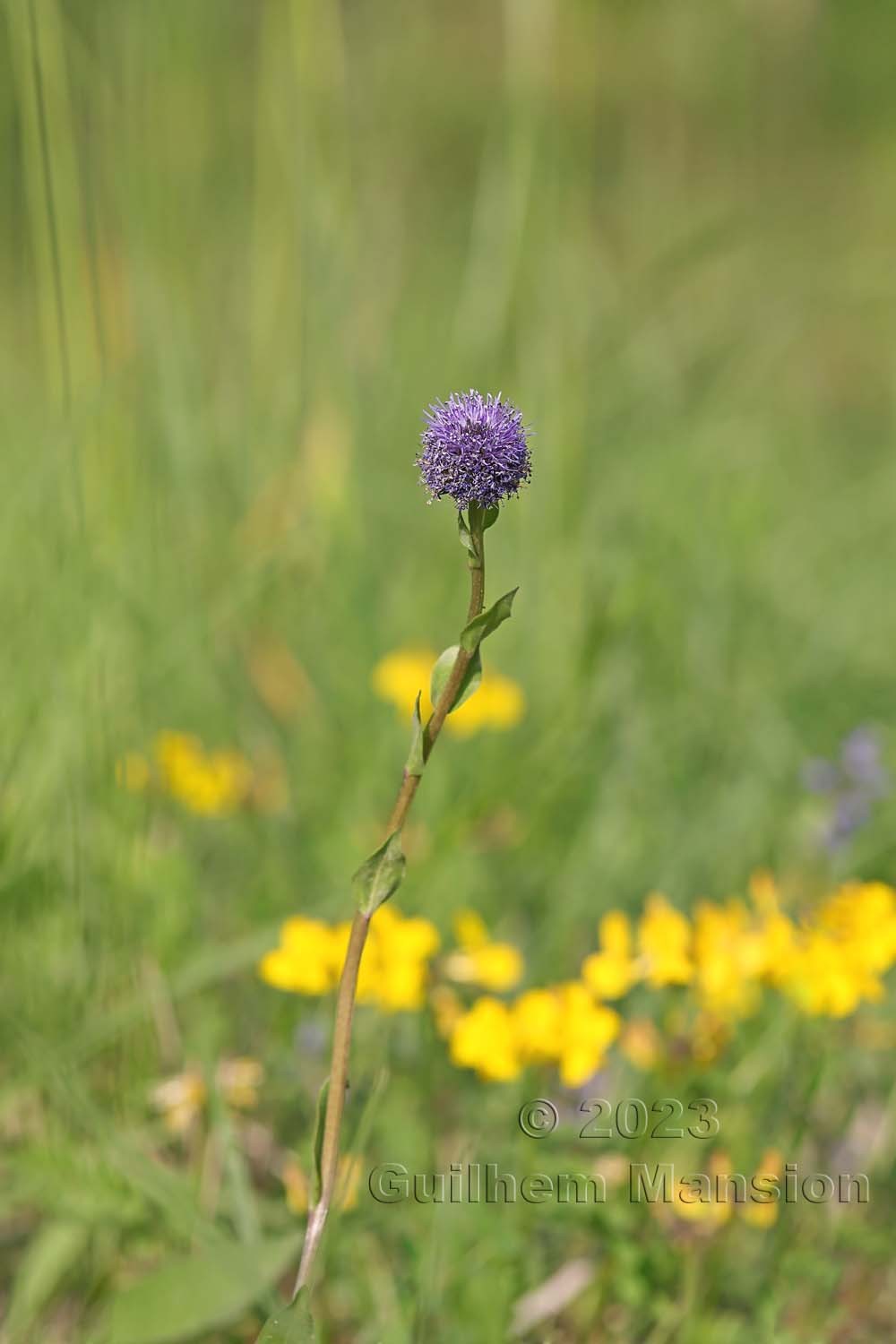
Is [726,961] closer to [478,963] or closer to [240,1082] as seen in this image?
[478,963]

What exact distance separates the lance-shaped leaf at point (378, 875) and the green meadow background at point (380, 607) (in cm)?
11

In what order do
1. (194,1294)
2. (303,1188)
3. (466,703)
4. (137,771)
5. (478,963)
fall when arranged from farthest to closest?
(466,703) < (137,771) < (478,963) < (303,1188) < (194,1294)

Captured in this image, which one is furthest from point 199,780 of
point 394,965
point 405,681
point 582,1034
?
point 582,1034

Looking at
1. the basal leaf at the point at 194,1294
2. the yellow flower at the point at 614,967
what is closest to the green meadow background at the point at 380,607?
the basal leaf at the point at 194,1294

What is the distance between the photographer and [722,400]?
7.22ft

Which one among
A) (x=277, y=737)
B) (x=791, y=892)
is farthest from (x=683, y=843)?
(x=277, y=737)

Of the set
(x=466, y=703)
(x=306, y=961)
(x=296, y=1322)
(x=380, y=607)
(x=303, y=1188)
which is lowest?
(x=296, y=1322)

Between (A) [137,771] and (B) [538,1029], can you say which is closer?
(B) [538,1029]

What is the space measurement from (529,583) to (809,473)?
1.09 m

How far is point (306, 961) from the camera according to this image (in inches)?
32.9

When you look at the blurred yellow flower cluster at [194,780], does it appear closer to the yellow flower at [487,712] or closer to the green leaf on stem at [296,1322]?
the yellow flower at [487,712]

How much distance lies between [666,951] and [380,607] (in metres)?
0.87

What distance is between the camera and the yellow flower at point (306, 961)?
827 millimetres

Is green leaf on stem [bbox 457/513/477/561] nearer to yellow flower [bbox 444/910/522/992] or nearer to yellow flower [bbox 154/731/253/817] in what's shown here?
yellow flower [bbox 444/910/522/992]
